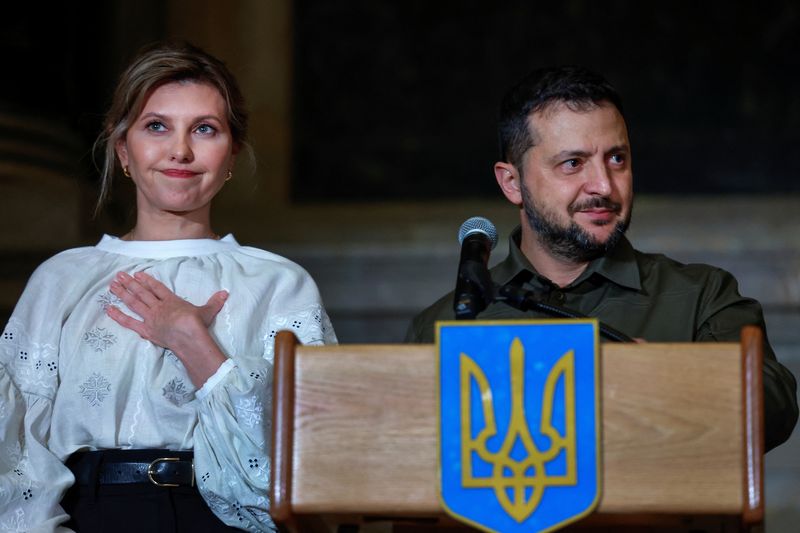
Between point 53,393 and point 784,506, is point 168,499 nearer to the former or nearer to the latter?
point 53,393

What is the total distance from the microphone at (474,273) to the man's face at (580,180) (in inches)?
20.5

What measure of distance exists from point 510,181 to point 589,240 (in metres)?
0.31

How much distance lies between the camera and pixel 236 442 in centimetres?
261

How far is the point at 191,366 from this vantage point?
264 centimetres

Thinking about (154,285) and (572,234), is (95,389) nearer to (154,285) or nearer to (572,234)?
(154,285)

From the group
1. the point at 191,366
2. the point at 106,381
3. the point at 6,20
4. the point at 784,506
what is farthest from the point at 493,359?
the point at 6,20

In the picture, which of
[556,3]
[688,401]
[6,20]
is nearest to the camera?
A: [688,401]

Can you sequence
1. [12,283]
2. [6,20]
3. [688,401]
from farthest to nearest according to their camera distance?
[6,20] < [12,283] < [688,401]

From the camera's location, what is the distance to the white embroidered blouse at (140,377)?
2.59 meters

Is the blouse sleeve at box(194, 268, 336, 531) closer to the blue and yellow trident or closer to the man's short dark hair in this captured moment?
the blue and yellow trident

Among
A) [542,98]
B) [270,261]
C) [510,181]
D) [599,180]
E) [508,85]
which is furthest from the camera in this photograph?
[508,85]

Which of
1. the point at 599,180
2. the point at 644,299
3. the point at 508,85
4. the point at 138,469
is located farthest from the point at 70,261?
the point at 508,85

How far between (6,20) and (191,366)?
4.12m

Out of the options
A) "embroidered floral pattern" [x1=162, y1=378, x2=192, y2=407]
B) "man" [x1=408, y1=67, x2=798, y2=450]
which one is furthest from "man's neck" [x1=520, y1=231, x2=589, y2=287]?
"embroidered floral pattern" [x1=162, y1=378, x2=192, y2=407]
